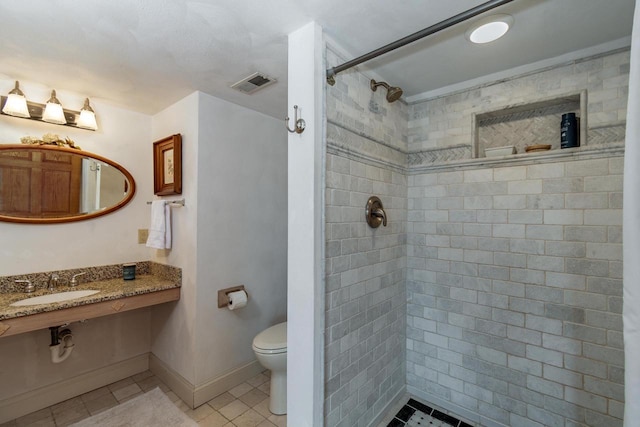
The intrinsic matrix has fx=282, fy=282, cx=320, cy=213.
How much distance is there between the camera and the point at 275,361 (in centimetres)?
193

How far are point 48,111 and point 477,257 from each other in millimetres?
3116

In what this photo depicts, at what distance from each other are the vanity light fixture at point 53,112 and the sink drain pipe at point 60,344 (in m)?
1.45

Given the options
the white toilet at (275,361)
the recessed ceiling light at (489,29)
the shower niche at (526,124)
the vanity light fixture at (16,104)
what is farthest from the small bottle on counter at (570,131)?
the vanity light fixture at (16,104)

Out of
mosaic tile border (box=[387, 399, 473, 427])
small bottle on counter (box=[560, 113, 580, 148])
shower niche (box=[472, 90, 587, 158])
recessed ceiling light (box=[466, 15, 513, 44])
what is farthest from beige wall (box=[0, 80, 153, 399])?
small bottle on counter (box=[560, 113, 580, 148])

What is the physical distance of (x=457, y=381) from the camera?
1959 millimetres

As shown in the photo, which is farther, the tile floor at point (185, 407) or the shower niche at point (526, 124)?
the tile floor at point (185, 407)

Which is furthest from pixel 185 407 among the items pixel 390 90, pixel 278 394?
pixel 390 90

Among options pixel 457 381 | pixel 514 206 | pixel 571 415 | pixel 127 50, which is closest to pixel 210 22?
pixel 127 50

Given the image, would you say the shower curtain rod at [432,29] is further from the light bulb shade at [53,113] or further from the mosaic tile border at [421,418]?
the mosaic tile border at [421,418]

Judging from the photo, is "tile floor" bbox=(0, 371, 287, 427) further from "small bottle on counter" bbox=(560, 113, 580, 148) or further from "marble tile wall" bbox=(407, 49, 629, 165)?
"small bottle on counter" bbox=(560, 113, 580, 148)

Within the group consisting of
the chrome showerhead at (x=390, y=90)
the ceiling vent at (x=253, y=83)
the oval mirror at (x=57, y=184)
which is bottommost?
the oval mirror at (x=57, y=184)

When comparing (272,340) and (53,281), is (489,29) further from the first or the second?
(53,281)

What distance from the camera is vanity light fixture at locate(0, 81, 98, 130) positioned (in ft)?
6.02

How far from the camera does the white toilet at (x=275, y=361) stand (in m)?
1.93
